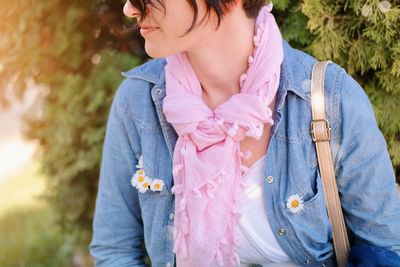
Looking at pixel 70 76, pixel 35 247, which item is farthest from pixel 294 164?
pixel 35 247

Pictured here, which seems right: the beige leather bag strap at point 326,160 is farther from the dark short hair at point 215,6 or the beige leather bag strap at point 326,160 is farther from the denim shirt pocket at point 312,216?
the dark short hair at point 215,6

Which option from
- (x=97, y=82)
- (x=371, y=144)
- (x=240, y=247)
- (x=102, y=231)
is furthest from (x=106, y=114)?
(x=371, y=144)

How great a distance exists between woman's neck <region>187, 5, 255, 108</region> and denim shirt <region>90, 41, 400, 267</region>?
14 cm

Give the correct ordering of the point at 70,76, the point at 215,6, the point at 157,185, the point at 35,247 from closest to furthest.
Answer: the point at 215,6, the point at 157,185, the point at 70,76, the point at 35,247

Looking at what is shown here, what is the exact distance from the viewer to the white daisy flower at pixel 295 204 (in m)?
2.00

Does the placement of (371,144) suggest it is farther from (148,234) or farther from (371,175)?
(148,234)

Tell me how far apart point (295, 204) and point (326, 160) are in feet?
0.55

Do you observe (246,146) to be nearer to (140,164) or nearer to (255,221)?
(255,221)

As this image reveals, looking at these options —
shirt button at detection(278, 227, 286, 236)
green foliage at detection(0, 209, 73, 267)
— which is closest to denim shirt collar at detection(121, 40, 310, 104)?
shirt button at detection(278, 227, 286, 236)

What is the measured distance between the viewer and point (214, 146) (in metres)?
2.02

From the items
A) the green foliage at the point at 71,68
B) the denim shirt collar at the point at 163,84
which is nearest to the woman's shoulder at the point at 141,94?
the denim shirt collar at the point at 163,84

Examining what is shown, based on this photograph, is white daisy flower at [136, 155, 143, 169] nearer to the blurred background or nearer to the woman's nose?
the woman's nose

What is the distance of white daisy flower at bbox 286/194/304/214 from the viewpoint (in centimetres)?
200

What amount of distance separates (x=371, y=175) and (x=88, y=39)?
1.72 m
